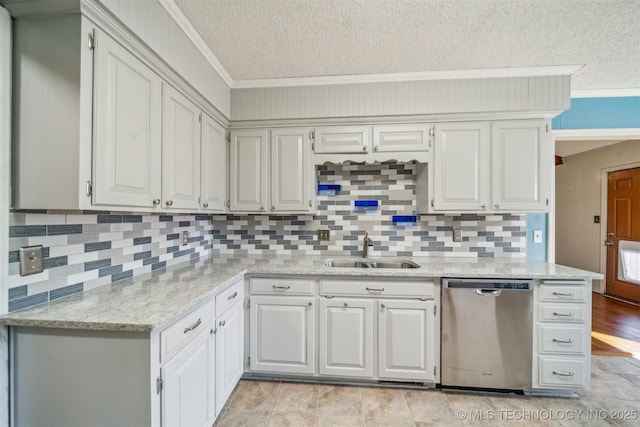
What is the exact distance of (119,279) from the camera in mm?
1598

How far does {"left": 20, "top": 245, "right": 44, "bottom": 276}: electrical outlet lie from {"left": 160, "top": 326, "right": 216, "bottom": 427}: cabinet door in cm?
72

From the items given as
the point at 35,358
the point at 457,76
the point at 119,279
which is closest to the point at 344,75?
the point at 457,76

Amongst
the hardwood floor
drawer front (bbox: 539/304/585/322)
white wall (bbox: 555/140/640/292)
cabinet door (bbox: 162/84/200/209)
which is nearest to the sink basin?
drawer front (bbox: 539/304/585/322)

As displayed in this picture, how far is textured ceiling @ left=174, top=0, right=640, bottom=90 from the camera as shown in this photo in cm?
154

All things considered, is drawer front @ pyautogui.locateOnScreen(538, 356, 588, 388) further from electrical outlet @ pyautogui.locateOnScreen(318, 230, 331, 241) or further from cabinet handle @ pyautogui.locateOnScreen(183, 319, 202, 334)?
cabinet handle @ pyautogui.locateOnScreen(183, 319, 202, 334)

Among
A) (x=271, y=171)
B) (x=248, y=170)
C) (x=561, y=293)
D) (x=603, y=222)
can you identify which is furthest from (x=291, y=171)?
(x=603, y=222)

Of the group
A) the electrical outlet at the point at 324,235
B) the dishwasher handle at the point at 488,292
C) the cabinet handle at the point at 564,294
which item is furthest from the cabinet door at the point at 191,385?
the cabinet handle at the point at 564,294

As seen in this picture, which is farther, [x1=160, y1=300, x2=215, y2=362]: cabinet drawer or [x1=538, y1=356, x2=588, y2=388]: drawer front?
[x1=538, y1=356, x2=588, y2=388]: drawer front

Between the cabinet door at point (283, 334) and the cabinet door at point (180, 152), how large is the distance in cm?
91

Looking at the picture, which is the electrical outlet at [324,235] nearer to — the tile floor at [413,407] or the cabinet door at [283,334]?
the cabinet door at [283,334]

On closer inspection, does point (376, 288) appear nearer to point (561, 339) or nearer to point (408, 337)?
point (408, 337)

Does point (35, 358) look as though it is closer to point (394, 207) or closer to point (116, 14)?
point (116, 14)

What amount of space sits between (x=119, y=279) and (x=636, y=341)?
184 inches

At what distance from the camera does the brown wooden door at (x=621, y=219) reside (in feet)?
A: 12.4
